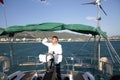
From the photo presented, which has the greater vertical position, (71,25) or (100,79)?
(71,25)

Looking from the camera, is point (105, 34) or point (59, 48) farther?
point (105, 34)

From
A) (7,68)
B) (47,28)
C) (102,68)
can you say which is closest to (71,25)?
(47,28)

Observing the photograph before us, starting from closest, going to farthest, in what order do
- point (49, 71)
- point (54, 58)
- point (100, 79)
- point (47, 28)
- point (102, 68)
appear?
1. point (49, 71)
2. point (54, 58)
3. point (47, 28)
4. point (100, 79)
5. point (102, 68)

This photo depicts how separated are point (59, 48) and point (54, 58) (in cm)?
42

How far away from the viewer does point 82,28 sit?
902 centimetres

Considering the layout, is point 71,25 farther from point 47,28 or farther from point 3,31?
point 3,31

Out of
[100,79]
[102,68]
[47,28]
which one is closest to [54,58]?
[47,28]

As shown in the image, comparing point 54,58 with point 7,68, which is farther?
point 7,68

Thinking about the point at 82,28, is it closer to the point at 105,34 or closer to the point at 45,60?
the point at 105,34

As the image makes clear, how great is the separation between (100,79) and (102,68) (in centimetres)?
101

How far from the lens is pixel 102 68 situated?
10992 millimetres

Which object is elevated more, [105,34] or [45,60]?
[105,34]

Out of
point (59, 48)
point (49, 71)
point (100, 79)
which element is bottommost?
point (100, 79)

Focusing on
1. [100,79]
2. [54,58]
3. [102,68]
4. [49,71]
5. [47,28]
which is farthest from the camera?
[102,68]
